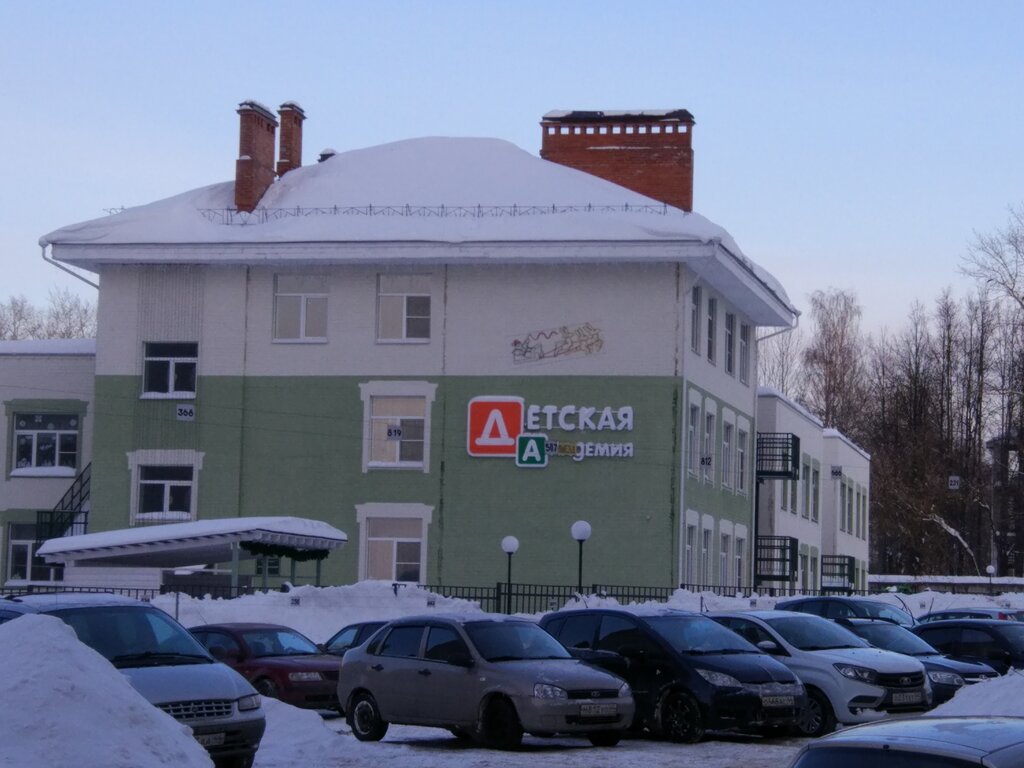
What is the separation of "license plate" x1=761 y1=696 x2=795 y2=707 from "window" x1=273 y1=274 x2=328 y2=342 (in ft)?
92.1

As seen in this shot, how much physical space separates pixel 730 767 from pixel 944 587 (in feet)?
184

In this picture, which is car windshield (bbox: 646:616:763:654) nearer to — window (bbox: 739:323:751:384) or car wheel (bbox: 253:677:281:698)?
car wheel (bbox: 253:677:281:698)

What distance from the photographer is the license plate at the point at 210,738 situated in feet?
48.8

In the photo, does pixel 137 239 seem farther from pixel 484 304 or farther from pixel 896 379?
pixel 896 379

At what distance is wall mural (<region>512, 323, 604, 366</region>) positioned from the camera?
44.6m

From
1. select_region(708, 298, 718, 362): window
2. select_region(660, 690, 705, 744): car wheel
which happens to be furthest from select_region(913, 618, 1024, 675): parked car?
select_region(708, 298, 718, 362): window

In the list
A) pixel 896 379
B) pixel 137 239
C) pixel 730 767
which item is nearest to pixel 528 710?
pixel 730 767

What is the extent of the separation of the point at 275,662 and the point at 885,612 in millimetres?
14026

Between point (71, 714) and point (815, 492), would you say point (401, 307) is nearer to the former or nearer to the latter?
point (815, 492)

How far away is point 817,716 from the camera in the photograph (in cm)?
2120

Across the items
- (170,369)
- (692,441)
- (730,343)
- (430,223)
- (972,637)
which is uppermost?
(430,223)

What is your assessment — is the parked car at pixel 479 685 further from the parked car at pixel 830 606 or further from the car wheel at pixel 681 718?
the parked car at pixel 830 606

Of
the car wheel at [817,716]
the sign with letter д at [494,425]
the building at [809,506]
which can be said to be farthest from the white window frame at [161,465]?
the car wheel at [817,716]

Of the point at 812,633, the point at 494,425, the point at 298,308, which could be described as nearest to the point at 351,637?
the point at 812,633
